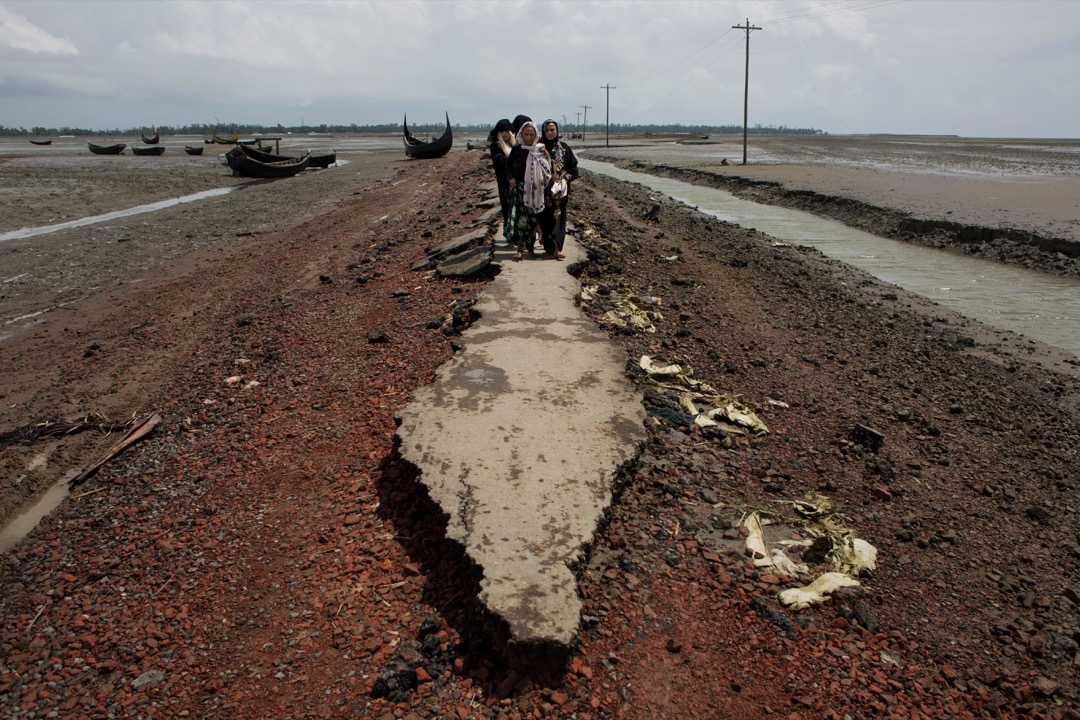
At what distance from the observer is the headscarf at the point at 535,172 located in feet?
22.8

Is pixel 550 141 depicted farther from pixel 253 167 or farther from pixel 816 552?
pixel 253 167

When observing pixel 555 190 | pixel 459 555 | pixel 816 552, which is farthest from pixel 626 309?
pixel 459 555

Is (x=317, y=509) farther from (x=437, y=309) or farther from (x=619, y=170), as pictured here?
(x=619, y=170)

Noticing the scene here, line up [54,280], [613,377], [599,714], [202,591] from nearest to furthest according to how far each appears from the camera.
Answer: [599,714] < [202,591] < [613,377] < [54,280]

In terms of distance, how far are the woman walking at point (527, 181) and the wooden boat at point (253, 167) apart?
24857mm

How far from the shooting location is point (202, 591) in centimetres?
300

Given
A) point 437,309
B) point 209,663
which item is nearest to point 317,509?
point 209,663

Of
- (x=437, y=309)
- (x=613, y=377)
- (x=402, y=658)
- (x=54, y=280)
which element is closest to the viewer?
(x=402, y=658)

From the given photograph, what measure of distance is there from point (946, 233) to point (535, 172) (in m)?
10.9

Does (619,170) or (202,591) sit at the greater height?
(619,170)

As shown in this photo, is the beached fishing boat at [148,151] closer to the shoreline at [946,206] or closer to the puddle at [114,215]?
the puddle at [114,215]

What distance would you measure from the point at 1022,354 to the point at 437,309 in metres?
6.35

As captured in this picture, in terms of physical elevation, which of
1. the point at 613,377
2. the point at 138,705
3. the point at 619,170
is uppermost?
the point at 619,170

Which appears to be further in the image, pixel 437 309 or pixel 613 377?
pixel 437 309
